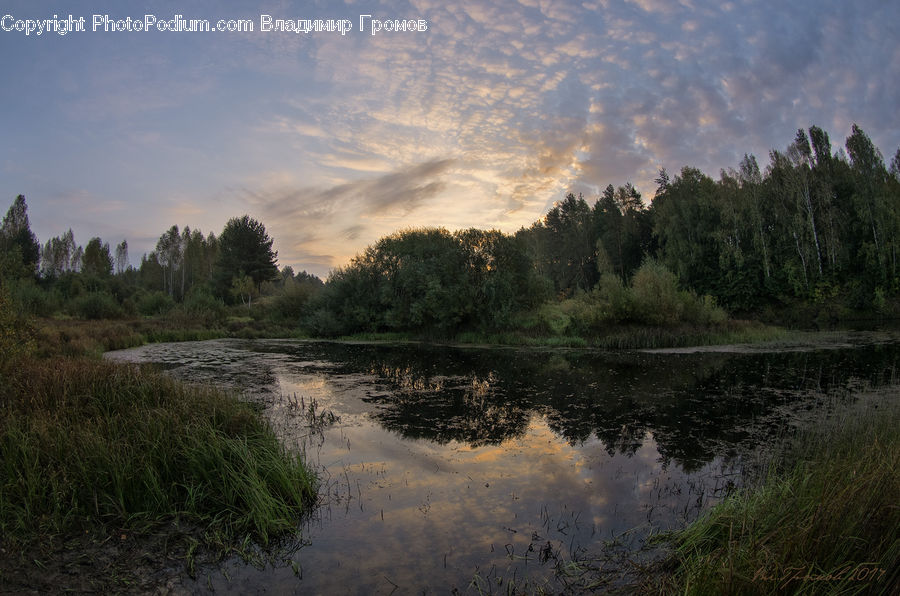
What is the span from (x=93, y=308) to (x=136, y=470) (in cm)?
4051

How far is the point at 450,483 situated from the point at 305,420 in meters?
4.85

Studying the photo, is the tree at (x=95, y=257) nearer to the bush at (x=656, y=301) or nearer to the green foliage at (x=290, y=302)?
the green foliage at (x=290, y=302)

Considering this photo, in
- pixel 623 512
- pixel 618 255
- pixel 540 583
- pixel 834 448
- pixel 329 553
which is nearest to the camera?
pixel 540 583

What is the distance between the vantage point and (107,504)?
5.50 meters

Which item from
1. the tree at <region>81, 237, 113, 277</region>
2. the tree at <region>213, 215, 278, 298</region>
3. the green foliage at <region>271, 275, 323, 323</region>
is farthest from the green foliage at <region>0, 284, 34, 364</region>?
the tree at <region>81, 237, 113, 277</region>

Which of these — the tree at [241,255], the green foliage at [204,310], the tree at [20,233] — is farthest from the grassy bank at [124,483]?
the tree at [20,233]

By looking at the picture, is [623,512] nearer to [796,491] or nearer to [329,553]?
[796,491]

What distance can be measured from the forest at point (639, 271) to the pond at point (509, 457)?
1228 cm

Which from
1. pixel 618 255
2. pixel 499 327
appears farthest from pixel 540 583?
pixel 618 255

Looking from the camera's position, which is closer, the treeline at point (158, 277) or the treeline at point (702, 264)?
the treeline at point (702, 264)

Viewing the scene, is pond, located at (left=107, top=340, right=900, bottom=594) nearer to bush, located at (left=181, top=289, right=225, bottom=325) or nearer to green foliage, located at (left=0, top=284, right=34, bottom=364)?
green foliage, located at (left=0, top=284, right=34, bottom=364)

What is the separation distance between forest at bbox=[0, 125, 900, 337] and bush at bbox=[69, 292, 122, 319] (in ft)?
0.35

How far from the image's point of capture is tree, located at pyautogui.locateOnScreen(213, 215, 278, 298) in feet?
189

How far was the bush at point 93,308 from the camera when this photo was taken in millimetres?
37531
